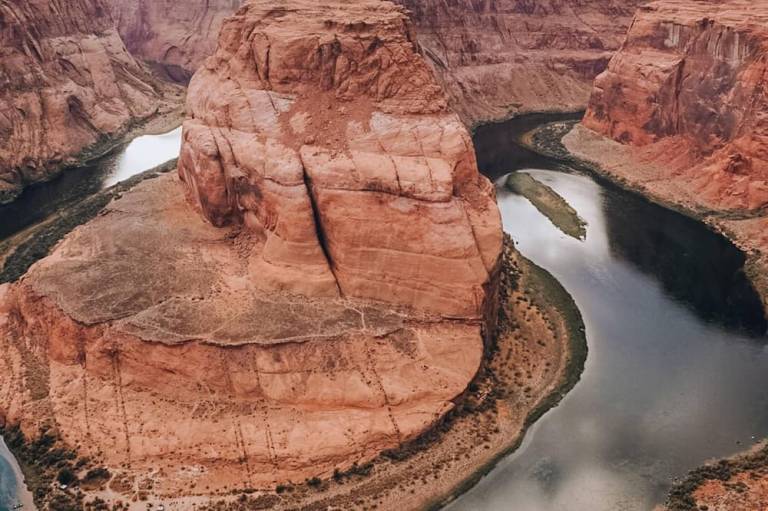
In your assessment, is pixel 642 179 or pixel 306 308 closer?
pixel 306 308

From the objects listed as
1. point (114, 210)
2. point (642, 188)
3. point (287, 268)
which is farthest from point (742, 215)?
point (114, 210)

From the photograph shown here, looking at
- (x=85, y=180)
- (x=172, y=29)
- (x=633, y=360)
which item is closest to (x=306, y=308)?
(x=633, y=360)

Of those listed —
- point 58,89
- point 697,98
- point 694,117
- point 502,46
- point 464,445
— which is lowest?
point 464,445

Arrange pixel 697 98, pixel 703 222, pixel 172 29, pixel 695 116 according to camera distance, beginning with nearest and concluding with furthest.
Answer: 1. pixel 703 222
2. pixel 697 98
3. pixel 695 116
4. pixel 172 29

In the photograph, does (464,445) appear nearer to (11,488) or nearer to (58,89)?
(11,488)

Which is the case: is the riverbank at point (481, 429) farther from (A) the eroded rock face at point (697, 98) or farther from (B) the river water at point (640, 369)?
(A) the eroded rock face at point (697, 98)

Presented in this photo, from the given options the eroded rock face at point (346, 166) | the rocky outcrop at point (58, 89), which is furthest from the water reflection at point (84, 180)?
the eroded rock face at point (346, 166)
